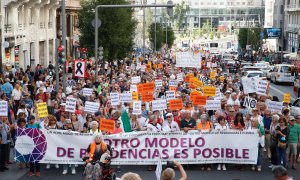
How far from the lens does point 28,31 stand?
49344mm

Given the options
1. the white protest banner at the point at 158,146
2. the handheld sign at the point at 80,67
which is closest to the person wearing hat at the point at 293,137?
the white protest banner at the point at 158,146

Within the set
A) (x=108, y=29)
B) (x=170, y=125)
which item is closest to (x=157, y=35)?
(x=108, y=29)

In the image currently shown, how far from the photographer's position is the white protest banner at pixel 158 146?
1581cm

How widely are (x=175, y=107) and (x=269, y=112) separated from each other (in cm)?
252

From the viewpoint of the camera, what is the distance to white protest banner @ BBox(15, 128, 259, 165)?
15.8m

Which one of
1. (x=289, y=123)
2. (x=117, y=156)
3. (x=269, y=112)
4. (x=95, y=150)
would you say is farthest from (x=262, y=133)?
(x=95, y=150)

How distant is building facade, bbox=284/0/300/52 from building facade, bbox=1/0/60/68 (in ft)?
130

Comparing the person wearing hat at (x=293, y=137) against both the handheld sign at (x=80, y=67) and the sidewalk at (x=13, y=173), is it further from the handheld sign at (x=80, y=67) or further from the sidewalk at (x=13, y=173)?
the handheld sign at (x=80, y=67)

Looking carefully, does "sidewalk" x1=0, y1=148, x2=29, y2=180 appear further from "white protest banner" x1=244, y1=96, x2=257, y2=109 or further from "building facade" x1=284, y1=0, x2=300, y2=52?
"building facade" x1=284, y1=0, x2=300, y2=52

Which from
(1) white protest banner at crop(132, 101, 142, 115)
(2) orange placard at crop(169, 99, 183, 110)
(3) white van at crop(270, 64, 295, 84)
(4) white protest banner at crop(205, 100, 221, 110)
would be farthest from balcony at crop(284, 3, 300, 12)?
(1) white protest banner at crop(132, 101, 142, 115)

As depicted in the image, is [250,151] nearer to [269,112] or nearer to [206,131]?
[206,131]

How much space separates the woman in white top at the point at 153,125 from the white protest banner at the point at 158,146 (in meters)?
0.49

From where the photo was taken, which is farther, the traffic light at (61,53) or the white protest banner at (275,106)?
the traffic light at (61,53)

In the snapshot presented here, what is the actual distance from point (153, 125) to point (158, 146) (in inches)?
33.0
